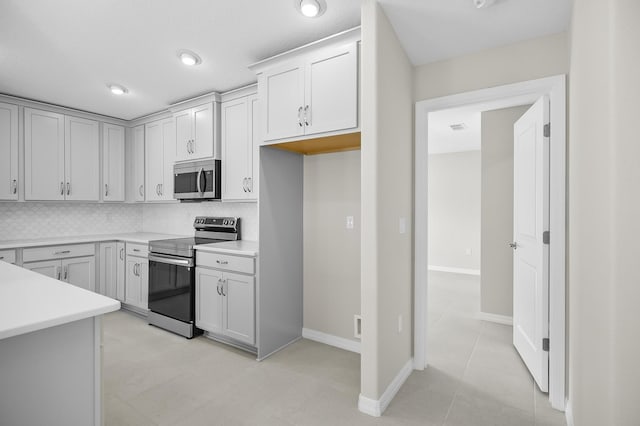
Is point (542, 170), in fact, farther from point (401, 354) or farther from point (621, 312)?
point (401, 354)

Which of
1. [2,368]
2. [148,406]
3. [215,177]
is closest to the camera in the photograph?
[2,368]

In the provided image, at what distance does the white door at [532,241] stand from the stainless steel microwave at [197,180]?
2.92 metres

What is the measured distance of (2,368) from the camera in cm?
104

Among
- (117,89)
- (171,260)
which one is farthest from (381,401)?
(117,89)

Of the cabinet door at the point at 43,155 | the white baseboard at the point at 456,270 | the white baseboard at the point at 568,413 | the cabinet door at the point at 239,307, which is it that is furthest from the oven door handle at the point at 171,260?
the white baseboard at the point at 456,270

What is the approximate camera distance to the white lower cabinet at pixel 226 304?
2.78 m

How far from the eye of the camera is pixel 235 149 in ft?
10.8

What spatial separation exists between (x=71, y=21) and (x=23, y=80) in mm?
1525

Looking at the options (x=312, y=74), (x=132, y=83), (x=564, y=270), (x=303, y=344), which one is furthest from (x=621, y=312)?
(x=132, y=83)

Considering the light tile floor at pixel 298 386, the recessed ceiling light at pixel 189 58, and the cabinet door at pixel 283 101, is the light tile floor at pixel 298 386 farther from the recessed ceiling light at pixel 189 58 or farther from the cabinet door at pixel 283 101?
the recessed ceiling light at pixel 189 58

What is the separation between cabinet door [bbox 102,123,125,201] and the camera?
14.1 ft

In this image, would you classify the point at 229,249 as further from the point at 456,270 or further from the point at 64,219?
the point at 456,270

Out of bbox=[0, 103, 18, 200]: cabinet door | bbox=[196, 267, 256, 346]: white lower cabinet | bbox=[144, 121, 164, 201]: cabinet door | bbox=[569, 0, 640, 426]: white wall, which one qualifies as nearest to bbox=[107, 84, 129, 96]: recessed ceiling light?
bbox=[144, 121, 164, 201]: cabinet door

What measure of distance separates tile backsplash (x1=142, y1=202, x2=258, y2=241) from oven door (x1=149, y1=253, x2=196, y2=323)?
780mm
